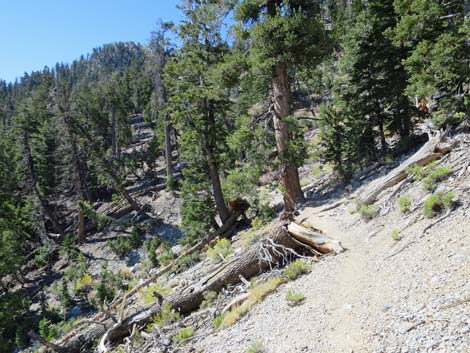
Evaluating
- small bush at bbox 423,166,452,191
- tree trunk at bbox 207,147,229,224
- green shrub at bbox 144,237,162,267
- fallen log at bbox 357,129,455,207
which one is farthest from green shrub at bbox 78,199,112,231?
small bush at bbox 423,166,452,191

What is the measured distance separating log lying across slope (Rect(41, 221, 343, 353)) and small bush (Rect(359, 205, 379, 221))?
1378 millimetres

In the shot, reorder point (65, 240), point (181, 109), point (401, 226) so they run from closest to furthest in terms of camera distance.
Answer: point (401, 226)
point (181, 109)
point (65, 240)

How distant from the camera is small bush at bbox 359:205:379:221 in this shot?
9.62 m

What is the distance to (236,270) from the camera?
32.3 ft

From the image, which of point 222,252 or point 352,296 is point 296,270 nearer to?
point 352,296

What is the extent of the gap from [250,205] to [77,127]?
16629 mm

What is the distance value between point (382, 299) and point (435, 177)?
4.24 meters

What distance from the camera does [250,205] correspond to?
1905 cm

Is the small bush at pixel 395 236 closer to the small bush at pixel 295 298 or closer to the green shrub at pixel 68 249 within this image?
the small bush at pixel 295 298

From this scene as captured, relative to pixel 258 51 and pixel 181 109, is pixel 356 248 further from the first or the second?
pixel 181 109

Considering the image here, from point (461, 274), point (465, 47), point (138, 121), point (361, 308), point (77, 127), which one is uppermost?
point (138, 121)

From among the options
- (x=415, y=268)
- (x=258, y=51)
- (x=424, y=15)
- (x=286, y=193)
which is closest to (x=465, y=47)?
(x=424, y=15)

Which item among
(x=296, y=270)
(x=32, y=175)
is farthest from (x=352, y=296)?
(x=32, y=175)

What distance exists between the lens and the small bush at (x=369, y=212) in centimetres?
962
